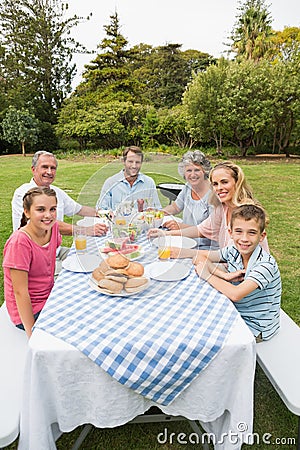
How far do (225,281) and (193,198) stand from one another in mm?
579

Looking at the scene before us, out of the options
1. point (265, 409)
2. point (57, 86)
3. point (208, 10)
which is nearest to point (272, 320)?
point (265, 409)

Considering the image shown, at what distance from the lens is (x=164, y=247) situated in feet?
6.62

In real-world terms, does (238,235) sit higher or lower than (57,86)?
lower

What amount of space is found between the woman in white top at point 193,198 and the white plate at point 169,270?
0.19 m

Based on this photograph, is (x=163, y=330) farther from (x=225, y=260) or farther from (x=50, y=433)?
(x=225, y=260)

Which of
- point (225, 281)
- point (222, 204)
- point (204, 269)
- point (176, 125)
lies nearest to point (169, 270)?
point (204, 269)

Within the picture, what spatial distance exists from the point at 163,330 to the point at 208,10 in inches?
1025

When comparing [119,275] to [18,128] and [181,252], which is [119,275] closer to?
[181,252]

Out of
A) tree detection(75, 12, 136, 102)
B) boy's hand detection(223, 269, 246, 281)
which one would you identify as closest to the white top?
boy's hand detection(223, 269, 246, 281)

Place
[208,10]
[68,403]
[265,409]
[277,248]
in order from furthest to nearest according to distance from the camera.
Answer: [208,10] < [277,248] < [265,409] < [68,403]

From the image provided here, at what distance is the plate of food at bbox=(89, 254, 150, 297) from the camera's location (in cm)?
155

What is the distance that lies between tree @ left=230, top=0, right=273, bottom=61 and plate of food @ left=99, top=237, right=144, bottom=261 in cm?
2132

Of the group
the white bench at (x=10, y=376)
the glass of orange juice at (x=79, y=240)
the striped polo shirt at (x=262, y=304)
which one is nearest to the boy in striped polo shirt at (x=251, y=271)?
the striped polo shirt at (x=262, y=304)

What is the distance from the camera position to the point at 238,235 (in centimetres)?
175
